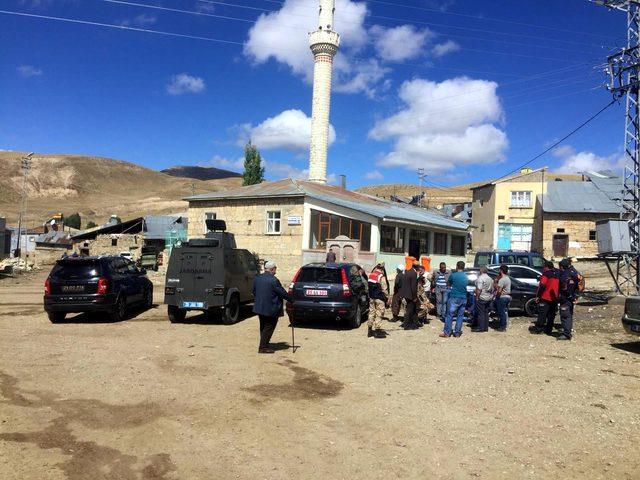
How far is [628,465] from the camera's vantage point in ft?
16.1

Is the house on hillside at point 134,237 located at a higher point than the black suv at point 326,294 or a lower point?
higher

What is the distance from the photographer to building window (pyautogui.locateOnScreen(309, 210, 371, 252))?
97.2 ft

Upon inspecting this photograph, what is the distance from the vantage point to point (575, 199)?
48.2m

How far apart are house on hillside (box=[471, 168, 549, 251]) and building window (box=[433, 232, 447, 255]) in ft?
46.7

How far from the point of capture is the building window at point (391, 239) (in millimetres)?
30312

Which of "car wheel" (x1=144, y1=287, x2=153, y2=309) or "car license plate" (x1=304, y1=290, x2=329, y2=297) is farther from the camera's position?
"car wheel" (x1=144, y1=287, x2=153, y2=309)

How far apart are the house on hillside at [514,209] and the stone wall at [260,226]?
27.5 meters

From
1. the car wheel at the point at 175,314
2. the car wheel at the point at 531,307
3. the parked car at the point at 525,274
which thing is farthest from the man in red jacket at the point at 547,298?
the car wheel at the point at 175,314

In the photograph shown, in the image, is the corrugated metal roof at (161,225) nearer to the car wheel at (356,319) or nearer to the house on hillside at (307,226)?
the house on hillside at (307,226)

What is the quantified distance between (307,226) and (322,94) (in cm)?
2488

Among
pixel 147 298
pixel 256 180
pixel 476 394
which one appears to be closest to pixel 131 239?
pixel 256 180

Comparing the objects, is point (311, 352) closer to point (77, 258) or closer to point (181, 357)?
point (181, 357)

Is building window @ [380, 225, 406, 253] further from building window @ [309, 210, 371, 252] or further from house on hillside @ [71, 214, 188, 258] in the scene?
house on hillside @ [71, 214, 188, 258]

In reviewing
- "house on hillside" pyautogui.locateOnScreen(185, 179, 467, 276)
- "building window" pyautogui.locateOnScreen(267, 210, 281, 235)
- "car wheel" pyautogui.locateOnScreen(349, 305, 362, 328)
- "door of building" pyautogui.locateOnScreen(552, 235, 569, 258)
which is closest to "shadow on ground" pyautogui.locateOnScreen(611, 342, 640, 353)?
"car wheel" pyautogui.locateOnScreen(349, 305, 362, 328)
